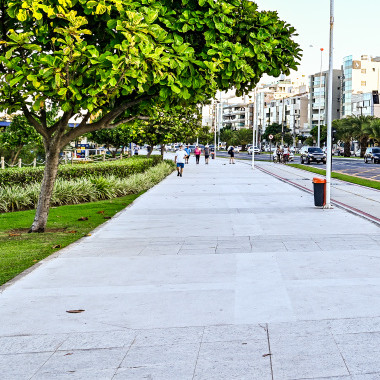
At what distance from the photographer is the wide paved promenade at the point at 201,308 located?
16.2 feet

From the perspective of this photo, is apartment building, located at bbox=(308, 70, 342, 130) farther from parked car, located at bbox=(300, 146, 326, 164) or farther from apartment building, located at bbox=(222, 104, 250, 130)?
parked car, located at bbox=(300, 146, 326, 164)

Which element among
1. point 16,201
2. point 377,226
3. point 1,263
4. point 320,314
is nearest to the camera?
point 320,314

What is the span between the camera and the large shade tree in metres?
9.85

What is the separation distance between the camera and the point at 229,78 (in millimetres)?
11266

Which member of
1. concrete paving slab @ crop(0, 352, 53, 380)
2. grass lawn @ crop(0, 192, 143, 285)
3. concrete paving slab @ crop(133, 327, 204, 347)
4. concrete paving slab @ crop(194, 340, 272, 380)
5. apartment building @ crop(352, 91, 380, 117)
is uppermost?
apartment building @ crop(352, 91, 380, 117)

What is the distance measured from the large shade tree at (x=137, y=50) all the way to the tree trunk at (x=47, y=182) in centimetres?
102

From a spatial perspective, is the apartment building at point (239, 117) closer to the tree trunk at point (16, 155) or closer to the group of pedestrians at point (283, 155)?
the group of pedestrians at point (283, 155)

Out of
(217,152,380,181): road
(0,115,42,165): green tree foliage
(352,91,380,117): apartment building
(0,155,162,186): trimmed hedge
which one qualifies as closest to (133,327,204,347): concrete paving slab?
(0,155,162,186): trimmed hedge

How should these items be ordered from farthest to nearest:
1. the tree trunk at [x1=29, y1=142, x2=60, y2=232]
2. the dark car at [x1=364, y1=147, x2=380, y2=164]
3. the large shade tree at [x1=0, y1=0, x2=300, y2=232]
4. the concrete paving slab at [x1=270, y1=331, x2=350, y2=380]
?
the dark car at [x1=364, y1=147, x2=380, y2=164] → the tree trunk at [x1=29, y1=142, x2=60, y2=232] → the large shade tree at [x1=0, y1=0, x2=300, y2=232] → the concrete paving slab at [x1=270, y1=331, x2=350, y2=380]

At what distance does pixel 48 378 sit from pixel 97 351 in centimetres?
65

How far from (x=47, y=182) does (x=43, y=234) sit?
1.10 metres

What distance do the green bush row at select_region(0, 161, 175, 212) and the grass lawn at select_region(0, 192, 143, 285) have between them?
2.31ft

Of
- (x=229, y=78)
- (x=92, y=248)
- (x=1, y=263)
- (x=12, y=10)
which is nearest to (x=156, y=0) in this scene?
(x=229, y=78)

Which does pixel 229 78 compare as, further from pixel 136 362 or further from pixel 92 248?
pixel 136 362
